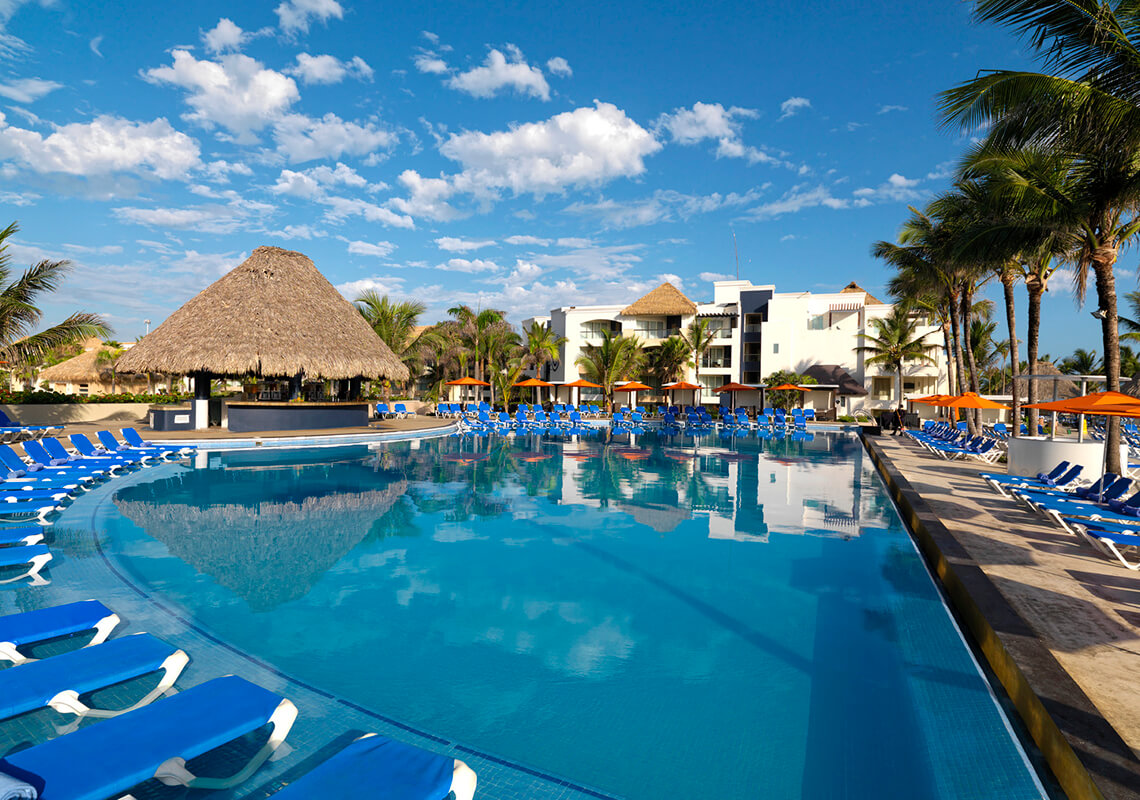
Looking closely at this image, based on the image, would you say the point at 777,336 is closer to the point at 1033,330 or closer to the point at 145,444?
the point at 1033,330

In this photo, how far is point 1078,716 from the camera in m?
3.00

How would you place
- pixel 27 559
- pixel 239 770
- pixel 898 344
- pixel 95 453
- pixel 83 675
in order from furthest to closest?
pixel 898 344
pixel 95 453
pixel 27 559
pixel 83 675
pixel 239 770

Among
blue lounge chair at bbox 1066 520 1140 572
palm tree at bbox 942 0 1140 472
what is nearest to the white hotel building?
palm tree at bbox 942 0 1140 472

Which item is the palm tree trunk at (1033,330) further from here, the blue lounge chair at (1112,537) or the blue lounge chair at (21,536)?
the blue lounge chair at (21,536)

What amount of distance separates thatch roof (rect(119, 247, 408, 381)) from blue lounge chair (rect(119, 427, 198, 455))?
3864mm

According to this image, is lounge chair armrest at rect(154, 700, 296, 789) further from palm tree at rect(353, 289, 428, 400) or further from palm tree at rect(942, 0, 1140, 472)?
palm tree at rect(353, 289, 428, 400)

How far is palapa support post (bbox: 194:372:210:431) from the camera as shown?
19.3 metres

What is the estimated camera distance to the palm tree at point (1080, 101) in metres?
6.71

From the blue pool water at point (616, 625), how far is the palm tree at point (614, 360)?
2324cm

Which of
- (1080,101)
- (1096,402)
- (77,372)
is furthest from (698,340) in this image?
(77,372)

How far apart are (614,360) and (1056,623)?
2972 cm

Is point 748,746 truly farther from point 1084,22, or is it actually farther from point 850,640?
point 1084,22

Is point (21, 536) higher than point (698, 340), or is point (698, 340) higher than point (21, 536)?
point (698, 340)

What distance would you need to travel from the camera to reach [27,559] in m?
5.39
